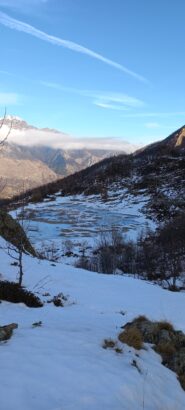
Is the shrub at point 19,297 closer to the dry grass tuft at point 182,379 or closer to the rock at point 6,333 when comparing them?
the rock at point 6,333

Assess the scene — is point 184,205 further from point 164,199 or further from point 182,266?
point 182,266

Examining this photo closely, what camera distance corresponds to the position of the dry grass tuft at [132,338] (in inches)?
318

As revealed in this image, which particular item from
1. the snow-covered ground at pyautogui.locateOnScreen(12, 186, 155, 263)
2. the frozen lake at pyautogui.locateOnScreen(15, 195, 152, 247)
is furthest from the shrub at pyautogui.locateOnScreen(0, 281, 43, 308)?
the frozen lake at pyautogui.locateOnScreen(15, 195, 152, 247)

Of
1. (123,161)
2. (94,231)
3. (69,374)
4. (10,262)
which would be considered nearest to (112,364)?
(69,374)

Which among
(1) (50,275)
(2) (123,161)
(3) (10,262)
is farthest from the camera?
(2) (123,161)

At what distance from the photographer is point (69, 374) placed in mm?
6141

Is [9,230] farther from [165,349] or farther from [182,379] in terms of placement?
[182,379]

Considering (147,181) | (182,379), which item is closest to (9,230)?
(182,379)

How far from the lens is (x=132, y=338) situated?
8.19m

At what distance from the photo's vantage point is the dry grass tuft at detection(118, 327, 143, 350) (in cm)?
808

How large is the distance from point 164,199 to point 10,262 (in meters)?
23.9

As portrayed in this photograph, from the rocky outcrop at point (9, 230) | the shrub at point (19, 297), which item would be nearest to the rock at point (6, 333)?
the shrub at point (19, 297)

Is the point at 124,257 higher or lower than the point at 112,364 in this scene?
lower

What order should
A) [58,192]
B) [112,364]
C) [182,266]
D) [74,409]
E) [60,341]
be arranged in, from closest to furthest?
[74,409], [112,364], [60,341], [182,266], [58,192]
